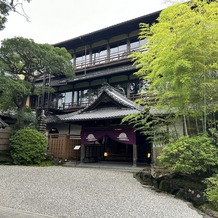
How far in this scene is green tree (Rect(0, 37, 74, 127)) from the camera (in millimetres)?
12682

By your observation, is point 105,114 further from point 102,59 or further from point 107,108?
point 102,59

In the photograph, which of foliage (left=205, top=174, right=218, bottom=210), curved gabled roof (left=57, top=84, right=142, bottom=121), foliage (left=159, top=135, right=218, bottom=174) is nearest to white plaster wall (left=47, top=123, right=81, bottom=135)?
curved gabled roof (left=57, top=84, right=142, bottom=121)

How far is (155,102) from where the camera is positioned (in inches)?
337

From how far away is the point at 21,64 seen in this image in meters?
14.8

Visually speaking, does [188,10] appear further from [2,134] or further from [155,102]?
[2,134]

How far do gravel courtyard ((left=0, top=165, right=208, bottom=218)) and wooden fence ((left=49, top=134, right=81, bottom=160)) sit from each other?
5968 mm

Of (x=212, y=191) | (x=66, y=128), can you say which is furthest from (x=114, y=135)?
(x=66, y=128)

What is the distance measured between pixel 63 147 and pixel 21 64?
665cm

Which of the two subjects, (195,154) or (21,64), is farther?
(21,64)

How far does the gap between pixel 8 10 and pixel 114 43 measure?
13.9m

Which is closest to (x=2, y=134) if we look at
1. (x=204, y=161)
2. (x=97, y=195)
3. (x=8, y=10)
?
(x=8, y=10)

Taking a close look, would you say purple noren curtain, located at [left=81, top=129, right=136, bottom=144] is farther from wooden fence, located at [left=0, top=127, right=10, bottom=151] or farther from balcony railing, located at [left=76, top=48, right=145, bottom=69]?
balcony railing, located at [left=76, top=48, right=145, bottom=69]

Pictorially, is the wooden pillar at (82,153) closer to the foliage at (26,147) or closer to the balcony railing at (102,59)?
the foliage at (26,147)

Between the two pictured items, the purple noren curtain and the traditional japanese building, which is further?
the traditional japanese building
